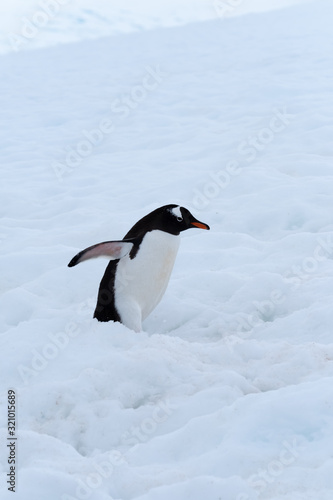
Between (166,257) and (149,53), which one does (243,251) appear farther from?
(149,53)

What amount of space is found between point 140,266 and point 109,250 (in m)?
0.18

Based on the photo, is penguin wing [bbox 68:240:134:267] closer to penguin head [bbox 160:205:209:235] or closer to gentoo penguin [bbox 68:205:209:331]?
gentoo penguin [bbox 68:205:209:331]

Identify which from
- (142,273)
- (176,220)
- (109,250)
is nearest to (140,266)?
(142,273)

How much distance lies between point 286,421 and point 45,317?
1.77 meters

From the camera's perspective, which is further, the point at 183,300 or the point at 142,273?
the point at 183,300

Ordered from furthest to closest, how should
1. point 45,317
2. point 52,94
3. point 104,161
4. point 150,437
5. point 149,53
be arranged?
point 149,53
point 52,94
point 104,161
point 45,317
point 150,437

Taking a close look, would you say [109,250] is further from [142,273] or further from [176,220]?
[176,220]

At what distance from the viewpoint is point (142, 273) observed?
3.38 metres

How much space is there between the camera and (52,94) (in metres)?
11.0

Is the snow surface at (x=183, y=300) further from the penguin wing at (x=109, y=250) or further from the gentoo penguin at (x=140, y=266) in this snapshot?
the penguin wing at (x=109, y=250)

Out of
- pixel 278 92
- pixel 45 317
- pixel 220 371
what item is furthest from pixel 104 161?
pixel 220 371

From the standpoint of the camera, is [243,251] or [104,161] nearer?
[243,251]

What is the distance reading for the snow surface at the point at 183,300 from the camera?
2.24m

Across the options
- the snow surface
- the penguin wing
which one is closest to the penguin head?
the penguin wing
